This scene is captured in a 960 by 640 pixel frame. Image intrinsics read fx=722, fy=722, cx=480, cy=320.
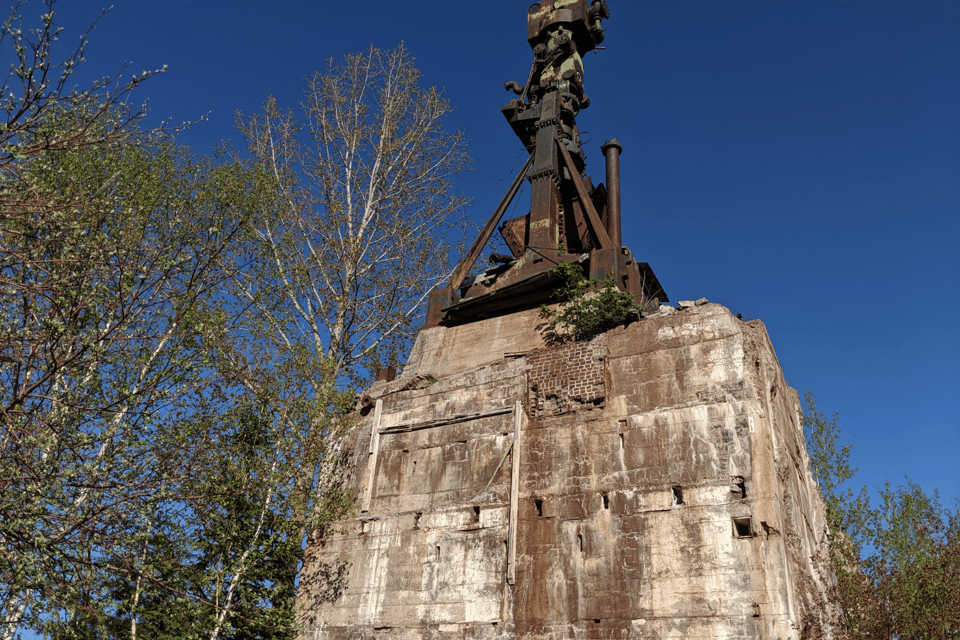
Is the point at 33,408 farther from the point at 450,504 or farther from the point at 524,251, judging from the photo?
the point at 524,251

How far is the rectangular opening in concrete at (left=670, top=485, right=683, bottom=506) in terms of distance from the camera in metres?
11.7

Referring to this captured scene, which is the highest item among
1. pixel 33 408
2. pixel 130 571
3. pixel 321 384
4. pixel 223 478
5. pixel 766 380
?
pixel 321 384

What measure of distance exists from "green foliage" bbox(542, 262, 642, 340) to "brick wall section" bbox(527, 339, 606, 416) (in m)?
0.43

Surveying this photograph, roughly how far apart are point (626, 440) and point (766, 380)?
265 cm

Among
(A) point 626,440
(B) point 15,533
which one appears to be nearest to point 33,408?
(B) point 15,533

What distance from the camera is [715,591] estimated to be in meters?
10.7

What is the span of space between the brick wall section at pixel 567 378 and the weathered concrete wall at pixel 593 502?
0.03 m

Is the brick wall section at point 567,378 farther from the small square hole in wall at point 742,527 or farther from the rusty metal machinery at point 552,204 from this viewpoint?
the small square hole in wall at point 742,527

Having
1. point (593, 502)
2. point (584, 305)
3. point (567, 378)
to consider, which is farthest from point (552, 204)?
point (593, 502)

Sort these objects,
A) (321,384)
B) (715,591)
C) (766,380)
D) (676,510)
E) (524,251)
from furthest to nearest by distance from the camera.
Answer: (524,251) → (321,384) → (766,380) → (676,510) → (715,591)

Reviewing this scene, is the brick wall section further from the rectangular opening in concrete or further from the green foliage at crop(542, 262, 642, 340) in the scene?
the rectangular opening in concrete

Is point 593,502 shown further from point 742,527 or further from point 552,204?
point 552,204

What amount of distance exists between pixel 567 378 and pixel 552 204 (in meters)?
6.13

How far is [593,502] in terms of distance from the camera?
12359 mm
